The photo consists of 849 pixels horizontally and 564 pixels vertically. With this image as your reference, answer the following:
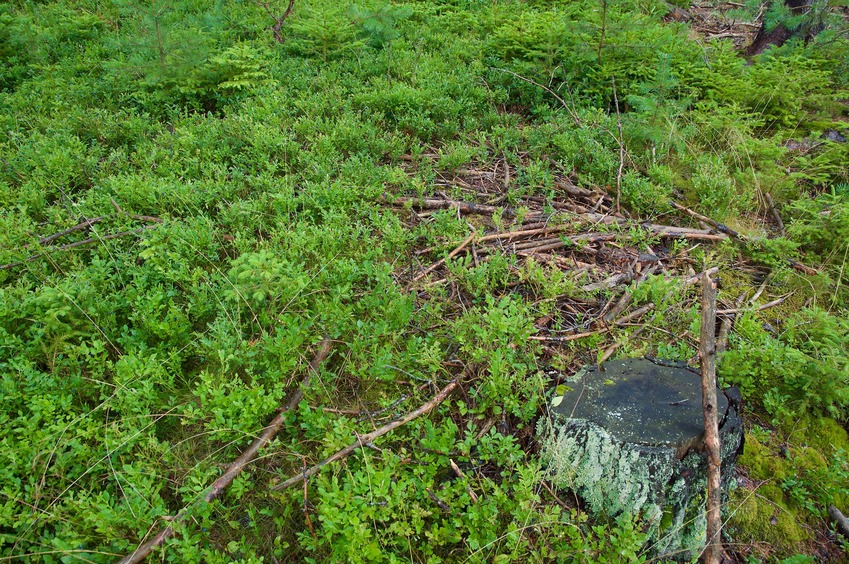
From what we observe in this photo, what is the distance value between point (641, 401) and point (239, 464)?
2.59 m

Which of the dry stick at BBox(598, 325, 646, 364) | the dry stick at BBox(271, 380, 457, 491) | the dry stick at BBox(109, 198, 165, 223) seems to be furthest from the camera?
the dry stick at BBox(109, 198, 165, 223)

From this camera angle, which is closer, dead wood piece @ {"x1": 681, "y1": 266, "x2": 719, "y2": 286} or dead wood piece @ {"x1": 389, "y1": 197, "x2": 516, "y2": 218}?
dead wood piece @ {"x1": 681, "y1": 266, "x2": 719, "y2": 286}

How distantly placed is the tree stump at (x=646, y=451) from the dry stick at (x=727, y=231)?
98.4 inches

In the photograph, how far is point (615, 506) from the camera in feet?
9.81

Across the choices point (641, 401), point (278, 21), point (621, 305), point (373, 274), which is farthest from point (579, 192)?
point (278, 21)

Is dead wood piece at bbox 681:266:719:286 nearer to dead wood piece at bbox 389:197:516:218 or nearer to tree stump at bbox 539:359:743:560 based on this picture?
tree stump at bbox 539:359:743:560

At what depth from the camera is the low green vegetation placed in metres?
3.01

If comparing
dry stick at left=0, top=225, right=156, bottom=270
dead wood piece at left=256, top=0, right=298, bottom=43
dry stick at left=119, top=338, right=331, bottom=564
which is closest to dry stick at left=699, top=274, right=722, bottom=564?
dry stick at left=119, top=338, right=331, bottom=564

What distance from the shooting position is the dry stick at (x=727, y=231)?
16.1 feet

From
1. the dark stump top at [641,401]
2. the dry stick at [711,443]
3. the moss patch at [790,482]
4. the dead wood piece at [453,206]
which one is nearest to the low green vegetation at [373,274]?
the moss patch at [790,482]

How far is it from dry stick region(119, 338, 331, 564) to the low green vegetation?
8 cm

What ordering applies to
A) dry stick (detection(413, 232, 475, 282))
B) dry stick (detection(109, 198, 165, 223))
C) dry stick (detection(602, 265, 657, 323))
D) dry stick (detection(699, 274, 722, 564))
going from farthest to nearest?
1. dry stick (detection(109, 198, 165, 223))
2. dry stick (detection(413, 232, 475, 282))
3. dry stick (detection(602, 265, 657, 323))
4. dry stick (detection(699, 274, 722, 564))

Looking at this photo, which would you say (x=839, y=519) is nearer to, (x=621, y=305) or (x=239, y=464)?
(x=621, y=305)

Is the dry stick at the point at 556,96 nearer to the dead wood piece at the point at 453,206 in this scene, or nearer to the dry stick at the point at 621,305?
the dead wood piece at the point at 453,206
